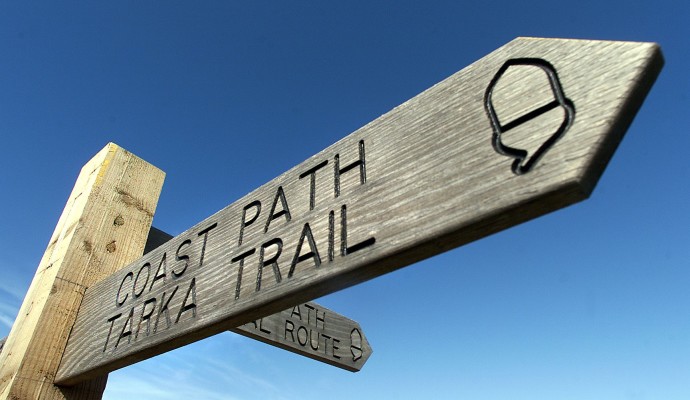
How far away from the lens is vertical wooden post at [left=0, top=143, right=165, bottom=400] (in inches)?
72.9

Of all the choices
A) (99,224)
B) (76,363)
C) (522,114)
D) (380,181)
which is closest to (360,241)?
(380,181)

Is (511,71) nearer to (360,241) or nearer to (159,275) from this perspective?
(360,241)

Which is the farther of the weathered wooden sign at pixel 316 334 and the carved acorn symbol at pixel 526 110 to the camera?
the weathered wooden sign at pixel 316 334

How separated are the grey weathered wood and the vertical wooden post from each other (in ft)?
0.64

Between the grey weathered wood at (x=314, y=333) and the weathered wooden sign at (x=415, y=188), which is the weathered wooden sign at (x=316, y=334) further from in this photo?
the weathered wooden sign at (x=415, y=188)

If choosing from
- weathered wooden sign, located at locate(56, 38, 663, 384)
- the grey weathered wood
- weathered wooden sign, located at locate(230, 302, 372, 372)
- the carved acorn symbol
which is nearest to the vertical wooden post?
the grey weathered wood

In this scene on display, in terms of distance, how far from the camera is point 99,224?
220 cm

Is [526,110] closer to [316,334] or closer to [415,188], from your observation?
[415,188]

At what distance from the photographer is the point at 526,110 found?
916 mm

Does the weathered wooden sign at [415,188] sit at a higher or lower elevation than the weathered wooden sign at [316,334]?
lower

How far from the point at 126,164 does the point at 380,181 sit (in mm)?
1730

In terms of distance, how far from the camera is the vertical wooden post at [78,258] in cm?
185

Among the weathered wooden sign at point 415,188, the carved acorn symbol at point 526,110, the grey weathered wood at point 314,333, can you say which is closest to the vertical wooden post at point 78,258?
the grey weathered wood at point 314,333

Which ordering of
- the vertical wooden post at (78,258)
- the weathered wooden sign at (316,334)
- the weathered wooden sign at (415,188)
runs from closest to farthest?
the weathered wooden sign at (415,188)
the vertical wooden post at (78,258)
the weathered wooden sign at (316,334)
